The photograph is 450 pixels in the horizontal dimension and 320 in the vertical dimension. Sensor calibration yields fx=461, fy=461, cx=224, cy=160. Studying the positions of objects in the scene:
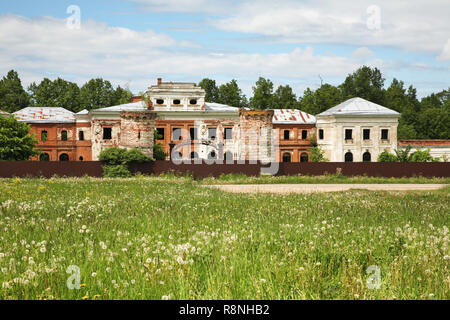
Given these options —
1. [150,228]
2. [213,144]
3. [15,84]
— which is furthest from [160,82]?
[150,228]

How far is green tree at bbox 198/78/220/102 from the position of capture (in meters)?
86.1

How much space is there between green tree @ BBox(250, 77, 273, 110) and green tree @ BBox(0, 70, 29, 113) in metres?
42.8

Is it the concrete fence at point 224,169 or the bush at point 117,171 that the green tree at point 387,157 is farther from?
the bush at point 117,171

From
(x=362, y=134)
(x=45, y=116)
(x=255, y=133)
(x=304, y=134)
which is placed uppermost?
(x=45, y=116)

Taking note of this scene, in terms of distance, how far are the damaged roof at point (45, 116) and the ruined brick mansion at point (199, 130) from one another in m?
0.13

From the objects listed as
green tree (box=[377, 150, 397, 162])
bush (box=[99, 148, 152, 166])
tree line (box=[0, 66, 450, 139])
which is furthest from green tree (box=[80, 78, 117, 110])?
green tree (box=[377, 150, 397, 162])

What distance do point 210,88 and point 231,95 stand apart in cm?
600

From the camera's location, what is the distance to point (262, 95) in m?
83.4

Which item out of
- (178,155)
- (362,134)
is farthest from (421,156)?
(178,155)

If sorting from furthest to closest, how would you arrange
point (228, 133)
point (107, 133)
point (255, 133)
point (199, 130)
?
point (228, 133), point (199, 130), point (107, 133), point (255, 133)

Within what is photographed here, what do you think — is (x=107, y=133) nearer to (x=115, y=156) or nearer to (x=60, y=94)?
(x=115, y=156)

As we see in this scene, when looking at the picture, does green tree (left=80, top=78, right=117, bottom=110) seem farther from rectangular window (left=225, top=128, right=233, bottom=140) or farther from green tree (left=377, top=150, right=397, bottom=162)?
green tree (left=377, top=150, right=397, bottom=162)

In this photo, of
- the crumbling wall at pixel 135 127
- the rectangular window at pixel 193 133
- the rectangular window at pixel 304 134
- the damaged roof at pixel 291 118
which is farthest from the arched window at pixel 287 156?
the crumbling wall at pixel 135 127

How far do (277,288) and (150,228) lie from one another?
14.5 ft
